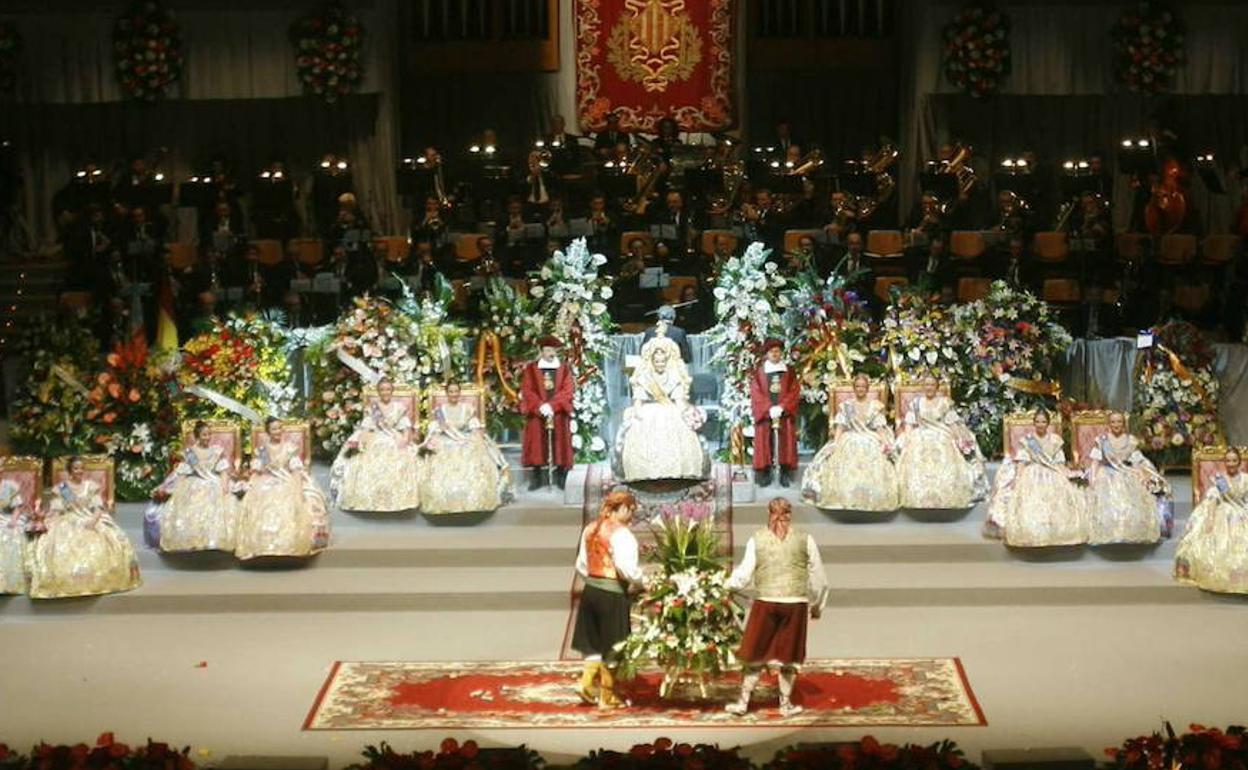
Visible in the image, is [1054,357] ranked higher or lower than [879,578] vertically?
higher

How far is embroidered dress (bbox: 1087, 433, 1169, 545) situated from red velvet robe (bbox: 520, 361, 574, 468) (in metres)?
3.66

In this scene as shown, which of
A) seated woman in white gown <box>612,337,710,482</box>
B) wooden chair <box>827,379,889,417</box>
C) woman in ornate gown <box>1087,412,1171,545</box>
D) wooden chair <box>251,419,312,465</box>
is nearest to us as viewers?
woman in ornate gown <box>1087,412,1171,545</box>

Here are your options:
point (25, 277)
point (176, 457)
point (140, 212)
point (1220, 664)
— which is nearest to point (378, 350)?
point (176, 457)

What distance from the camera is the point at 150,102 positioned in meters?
20.1

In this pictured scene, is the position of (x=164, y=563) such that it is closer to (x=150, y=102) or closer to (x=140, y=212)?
(x=140, y=212)

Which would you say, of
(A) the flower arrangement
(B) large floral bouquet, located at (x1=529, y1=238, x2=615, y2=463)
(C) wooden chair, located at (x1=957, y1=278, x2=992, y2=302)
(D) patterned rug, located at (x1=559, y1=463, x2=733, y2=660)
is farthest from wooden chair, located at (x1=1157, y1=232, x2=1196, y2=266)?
(A) the flower arrangement

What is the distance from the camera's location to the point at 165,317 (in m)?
17.4

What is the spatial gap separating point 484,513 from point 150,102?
721cm

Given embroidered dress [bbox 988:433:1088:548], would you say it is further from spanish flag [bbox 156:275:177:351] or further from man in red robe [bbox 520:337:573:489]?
spanish flag [bbox 156:275:177:351]

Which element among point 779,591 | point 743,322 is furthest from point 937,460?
point 779,591

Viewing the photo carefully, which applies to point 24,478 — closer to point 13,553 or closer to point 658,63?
point 13,553

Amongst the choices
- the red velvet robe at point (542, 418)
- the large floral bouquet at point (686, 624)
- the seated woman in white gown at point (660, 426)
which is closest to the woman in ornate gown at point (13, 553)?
the red velvet robe at point (542, 418)

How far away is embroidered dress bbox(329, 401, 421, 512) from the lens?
14.9m

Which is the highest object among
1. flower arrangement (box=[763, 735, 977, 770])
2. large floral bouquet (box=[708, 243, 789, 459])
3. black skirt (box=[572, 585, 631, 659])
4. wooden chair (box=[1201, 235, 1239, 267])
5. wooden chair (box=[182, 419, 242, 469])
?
wooden chair (box=[1201, 235, 1239, 267])
